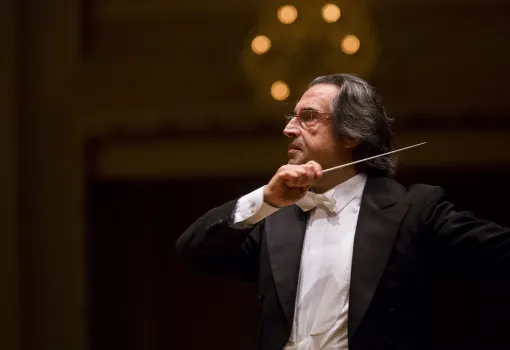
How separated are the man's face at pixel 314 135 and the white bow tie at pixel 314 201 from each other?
3.5 inches

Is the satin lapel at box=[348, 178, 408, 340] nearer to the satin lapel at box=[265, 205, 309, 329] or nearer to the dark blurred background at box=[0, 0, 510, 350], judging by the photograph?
the satin lapel at box=[265, 205, 309, 329]

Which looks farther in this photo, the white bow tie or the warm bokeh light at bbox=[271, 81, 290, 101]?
the warm bokeh light at bbox=[271, 81, 290, 101]

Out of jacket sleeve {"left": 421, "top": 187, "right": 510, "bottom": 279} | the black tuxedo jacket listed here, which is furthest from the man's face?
jacket sleeve {"left": 421, "top": 187, "right": 510, "bottom": 279}

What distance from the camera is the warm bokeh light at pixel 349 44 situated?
3939 mm

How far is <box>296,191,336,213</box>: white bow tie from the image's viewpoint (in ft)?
7.62

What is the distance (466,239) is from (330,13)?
78.2 inches

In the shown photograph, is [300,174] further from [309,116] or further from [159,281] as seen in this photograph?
[159,281]

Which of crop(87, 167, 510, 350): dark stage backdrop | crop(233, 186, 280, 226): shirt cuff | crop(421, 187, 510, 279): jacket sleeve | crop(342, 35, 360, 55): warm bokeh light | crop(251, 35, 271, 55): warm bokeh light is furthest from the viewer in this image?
crop(87, 167, 510, 350): dark stage backdrop

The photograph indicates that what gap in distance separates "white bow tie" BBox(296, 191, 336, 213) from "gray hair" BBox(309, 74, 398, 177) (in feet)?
0.53

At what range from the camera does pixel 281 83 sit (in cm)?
399

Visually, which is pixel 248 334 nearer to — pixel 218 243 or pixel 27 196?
pixel 27 196

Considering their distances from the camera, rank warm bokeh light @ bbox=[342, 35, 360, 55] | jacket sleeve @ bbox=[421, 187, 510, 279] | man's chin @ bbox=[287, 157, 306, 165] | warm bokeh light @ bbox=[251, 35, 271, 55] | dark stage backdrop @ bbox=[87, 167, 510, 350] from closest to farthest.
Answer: jacket sleeve @ bbox=[421, 187, 510, 279] < man's chin @ bbox=[287, 157, 306, 165] < warm bokeh light @ bbox=[342, 35, 360, 55] < warm bokeh light @ bbox=[251, 35, 271, 55] < dark stage backdrop @ bbox=[87, 167, 510, 350]

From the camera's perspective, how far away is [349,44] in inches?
155

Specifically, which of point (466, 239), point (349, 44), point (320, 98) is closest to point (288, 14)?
point (349, 44)
